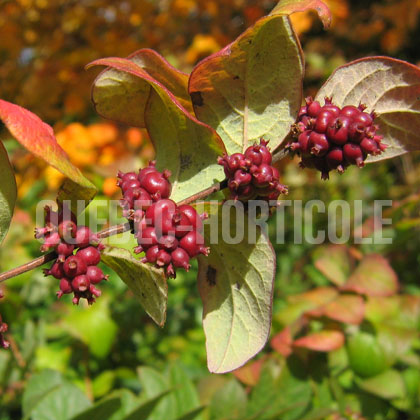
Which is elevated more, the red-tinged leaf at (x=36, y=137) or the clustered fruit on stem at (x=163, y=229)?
the red-tinged leaf at (x=36, y=137)

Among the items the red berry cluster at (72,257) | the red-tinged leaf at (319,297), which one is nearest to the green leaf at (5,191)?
the red berry cluster at (72,257)

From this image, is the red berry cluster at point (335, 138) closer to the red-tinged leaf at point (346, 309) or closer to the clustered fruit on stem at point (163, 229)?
the clustered fruit on stem at point (163, 229)

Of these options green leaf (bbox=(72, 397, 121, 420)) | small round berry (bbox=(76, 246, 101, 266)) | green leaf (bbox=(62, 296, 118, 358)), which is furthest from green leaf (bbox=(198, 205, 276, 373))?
green leaf (bbox=(62, 296, 118, 358))

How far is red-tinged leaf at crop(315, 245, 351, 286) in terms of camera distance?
3.30ft

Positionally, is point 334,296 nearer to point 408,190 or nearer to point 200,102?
point 200,102

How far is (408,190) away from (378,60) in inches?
60.1

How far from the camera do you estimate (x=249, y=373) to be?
0.89 m

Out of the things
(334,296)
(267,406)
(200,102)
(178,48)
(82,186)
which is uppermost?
(178,48)

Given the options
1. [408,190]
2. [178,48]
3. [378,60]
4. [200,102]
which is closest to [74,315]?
[200,102]

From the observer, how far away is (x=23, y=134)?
1.34 ft

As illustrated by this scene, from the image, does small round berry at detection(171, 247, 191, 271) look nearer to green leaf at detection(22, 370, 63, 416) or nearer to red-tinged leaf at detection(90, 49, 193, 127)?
red-tinged leaf at detection(90, 49, 193, 127)

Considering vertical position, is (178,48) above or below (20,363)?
above

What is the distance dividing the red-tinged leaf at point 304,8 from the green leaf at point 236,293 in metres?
0.20

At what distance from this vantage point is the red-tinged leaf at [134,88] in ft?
1.80
